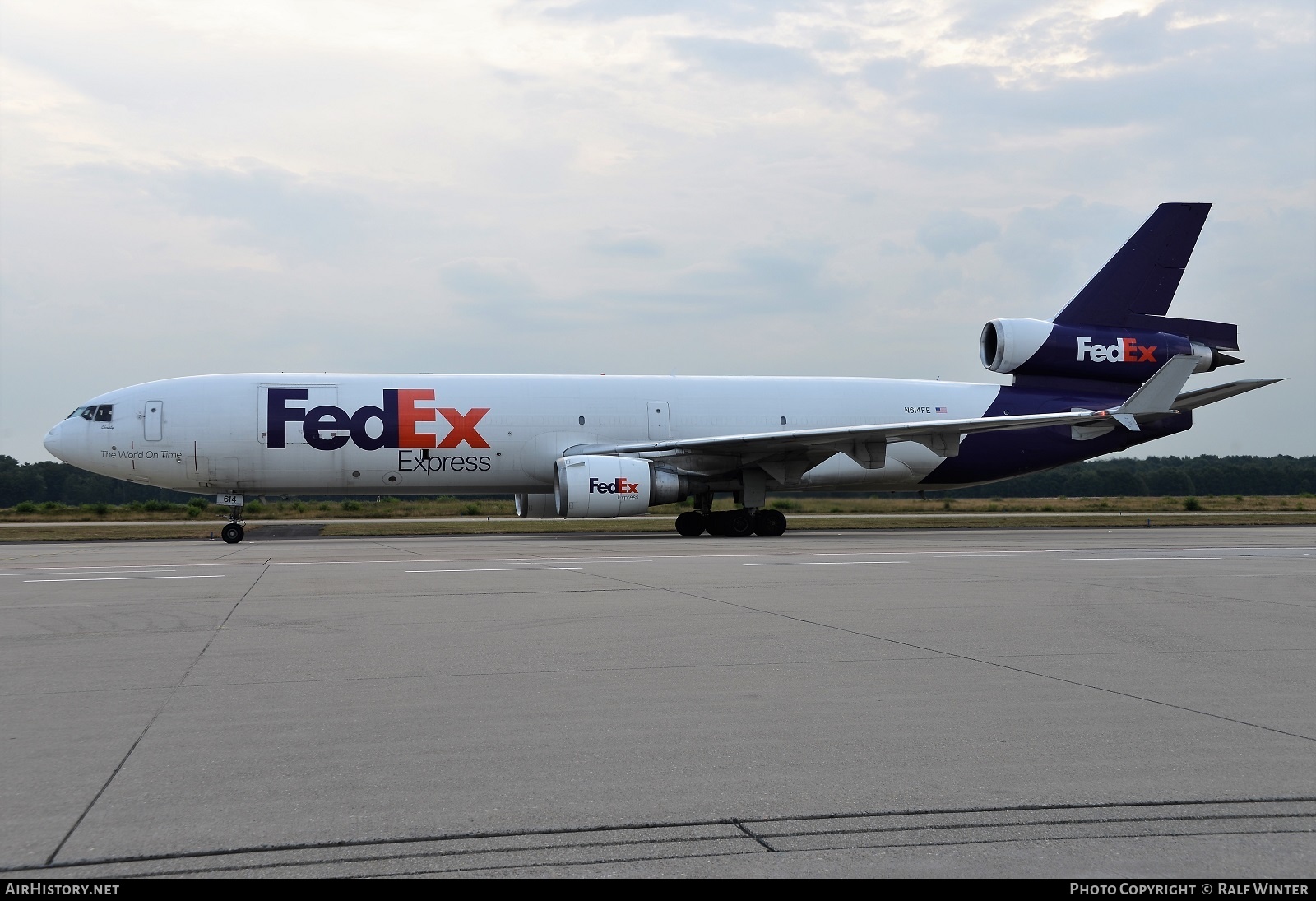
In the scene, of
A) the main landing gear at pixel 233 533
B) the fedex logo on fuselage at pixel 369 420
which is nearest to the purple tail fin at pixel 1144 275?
the fedex logo on fuselage at pixel 369 420

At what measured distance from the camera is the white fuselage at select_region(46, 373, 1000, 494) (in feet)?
71.7

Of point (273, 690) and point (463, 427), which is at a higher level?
point (463, 427)

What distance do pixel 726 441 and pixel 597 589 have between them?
11.9 meters

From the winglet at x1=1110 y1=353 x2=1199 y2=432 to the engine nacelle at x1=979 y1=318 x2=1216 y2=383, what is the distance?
13.3 ft

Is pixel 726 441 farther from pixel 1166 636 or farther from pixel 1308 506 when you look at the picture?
pixel 1308 506

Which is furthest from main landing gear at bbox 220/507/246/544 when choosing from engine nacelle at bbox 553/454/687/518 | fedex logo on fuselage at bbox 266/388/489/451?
engine nacelle at bbox 553/454/687/518

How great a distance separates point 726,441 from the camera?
2197cm

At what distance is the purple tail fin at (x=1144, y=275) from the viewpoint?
86.5ft

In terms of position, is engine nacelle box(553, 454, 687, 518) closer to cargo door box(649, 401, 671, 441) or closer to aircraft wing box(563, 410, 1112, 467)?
aircraft wing box(563, 410, 1112, 467)

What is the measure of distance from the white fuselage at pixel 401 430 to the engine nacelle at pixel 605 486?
6.23 ft

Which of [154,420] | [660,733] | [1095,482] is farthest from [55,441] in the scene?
[1095,482]

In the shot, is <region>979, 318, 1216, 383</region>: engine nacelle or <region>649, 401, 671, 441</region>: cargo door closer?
<region>649, 401, 671, 441</region>: cargo door

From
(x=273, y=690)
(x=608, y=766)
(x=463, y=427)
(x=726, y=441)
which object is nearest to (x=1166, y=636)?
(x=608, y=766)

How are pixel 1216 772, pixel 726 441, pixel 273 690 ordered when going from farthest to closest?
pixel 726 441, pixel 273 690, pixel 1216 772
